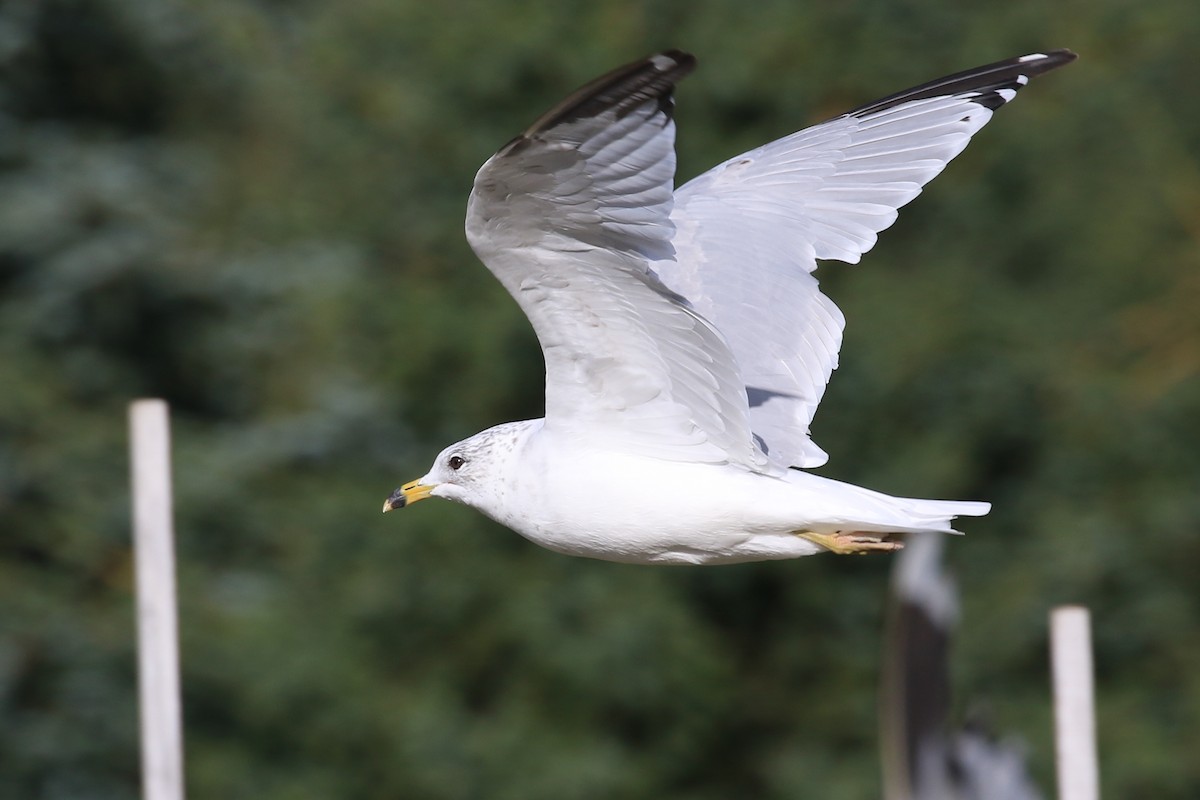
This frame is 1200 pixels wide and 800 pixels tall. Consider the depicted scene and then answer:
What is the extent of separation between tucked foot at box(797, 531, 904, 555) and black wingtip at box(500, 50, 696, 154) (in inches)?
35.2

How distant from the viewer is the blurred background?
773cm

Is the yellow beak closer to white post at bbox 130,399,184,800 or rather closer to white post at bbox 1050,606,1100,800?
white post at bbox 130,399,184,800

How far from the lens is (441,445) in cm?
822

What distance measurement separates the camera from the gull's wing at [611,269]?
8.59 feet

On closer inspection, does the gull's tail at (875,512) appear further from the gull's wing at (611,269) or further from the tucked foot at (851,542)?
the gull's wing at (611,269)

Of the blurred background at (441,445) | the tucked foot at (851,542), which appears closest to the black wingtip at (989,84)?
the tucked foot at (851,542)

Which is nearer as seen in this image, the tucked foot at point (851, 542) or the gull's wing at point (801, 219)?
the tucked foot at point (851, 542)

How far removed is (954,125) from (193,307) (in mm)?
5117

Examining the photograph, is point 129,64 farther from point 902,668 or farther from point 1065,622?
point 1065,622

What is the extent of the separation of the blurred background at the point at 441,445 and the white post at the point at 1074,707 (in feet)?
15.7

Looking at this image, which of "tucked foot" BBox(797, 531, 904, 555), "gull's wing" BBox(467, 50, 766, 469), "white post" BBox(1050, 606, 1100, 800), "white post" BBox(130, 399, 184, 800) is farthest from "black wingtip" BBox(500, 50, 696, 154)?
"white post" BBox(1050, 606, 1100, 800)

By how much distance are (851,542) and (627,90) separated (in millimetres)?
990

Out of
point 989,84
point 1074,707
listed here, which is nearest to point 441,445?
point 989,84

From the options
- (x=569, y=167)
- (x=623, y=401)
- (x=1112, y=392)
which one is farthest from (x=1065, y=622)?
(x=1112, y=392)
